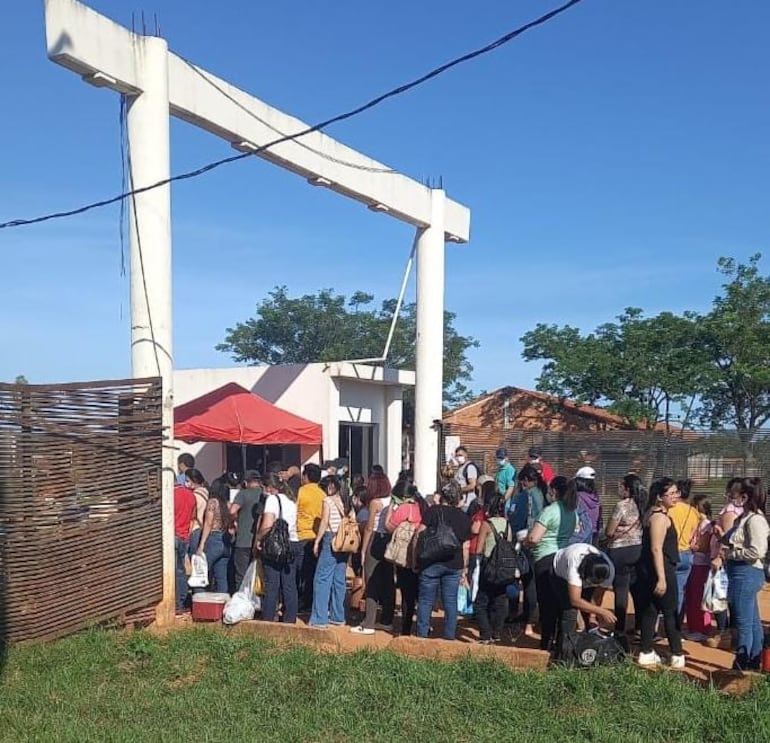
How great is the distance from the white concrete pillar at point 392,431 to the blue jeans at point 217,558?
1036 centimetres

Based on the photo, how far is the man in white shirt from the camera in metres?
7.34

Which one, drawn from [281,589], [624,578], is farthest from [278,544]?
[624,578]

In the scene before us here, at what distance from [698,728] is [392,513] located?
3641 millimetres

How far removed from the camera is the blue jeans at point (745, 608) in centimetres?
760

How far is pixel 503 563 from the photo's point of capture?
8.76 m

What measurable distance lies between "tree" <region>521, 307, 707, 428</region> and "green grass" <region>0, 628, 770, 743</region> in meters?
23.1

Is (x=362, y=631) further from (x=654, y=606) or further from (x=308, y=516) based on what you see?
(x=654, y=606)

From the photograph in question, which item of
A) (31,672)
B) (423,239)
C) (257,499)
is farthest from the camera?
(423,239)

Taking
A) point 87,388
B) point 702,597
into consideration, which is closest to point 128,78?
point 87,388

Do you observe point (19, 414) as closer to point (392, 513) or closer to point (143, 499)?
point (143, 499)

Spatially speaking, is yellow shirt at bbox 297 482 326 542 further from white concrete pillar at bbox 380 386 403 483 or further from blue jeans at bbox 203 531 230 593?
white concrete pillar at bbox 380 386 403 483

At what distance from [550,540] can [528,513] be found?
157 cm

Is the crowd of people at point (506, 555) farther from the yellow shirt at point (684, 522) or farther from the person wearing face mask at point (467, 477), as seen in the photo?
the person wearing face mask at point (467, 477)

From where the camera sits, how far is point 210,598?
9.66 m
